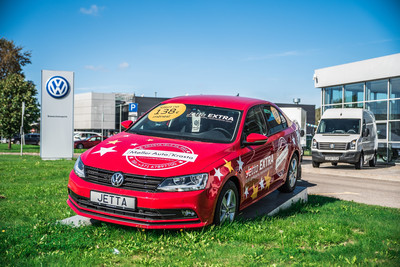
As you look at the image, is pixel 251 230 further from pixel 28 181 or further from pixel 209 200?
pixel 28 181

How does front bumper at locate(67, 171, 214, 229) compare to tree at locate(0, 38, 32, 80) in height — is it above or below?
below

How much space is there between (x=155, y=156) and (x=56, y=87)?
51.7 ft

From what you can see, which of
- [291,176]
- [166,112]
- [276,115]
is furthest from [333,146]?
[166,112]

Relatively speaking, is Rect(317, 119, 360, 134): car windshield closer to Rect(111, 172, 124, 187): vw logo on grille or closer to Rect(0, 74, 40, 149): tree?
Rect(111, 172, 124, 187): vw logo on grille

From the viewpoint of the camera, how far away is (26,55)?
39.4m

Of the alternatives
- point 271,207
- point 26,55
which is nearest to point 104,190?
point 271,207

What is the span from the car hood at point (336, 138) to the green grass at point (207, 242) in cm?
1179

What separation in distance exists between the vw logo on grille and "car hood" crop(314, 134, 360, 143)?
48.5 ft

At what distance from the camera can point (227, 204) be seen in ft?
16.0

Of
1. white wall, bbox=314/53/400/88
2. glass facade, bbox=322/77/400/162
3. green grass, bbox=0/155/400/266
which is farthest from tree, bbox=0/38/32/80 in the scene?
green grass, bbox=0/155/400/266

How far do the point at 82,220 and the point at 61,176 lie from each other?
20.8ft

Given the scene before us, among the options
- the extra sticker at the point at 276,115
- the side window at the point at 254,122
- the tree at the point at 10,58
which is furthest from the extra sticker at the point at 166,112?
the tree at the point at 10,58

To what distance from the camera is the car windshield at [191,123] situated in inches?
211

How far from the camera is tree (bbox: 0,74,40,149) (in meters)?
35.1
